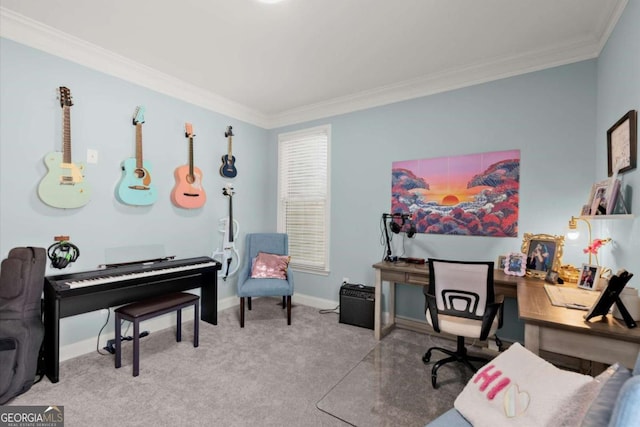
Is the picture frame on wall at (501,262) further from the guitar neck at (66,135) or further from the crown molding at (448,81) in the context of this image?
the guitar neck at (66,135)

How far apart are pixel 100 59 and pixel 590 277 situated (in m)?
4.07

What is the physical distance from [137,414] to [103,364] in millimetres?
823

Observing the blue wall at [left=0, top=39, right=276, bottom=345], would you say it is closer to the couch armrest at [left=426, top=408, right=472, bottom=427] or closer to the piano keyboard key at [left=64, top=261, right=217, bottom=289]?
the piano keyboard key at [left=64, top=261, right=217, bottom=289]

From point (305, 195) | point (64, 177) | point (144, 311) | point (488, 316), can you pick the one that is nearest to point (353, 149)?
point (305, 195)

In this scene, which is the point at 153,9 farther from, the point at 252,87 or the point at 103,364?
the point at 103,364

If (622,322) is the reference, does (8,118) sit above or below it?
above

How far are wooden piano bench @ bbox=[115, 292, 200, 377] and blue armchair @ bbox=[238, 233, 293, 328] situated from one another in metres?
0.57

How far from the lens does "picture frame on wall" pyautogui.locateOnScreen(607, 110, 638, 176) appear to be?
153 centimetres

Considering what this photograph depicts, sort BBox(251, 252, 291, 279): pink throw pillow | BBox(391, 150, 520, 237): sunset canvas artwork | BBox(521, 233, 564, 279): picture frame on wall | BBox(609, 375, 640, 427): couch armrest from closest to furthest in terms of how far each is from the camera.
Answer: BBox(609, 375, 640, 427): couch armrest → BBox(521, 233, 564, 279): picture frame on wall → BBox(391, 150, 520, 237): sunset canvas artwork → BBox(251, 252, 291, 279): pink throw pillow

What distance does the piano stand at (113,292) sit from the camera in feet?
6.60

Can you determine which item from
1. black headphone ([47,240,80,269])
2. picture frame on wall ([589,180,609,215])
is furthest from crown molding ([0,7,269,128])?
picture frame on wall ([589,180,609,215])

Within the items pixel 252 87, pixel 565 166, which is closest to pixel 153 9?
pixel 252 87

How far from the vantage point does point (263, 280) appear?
322 centimetres

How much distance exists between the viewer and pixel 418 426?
1.66 metres
